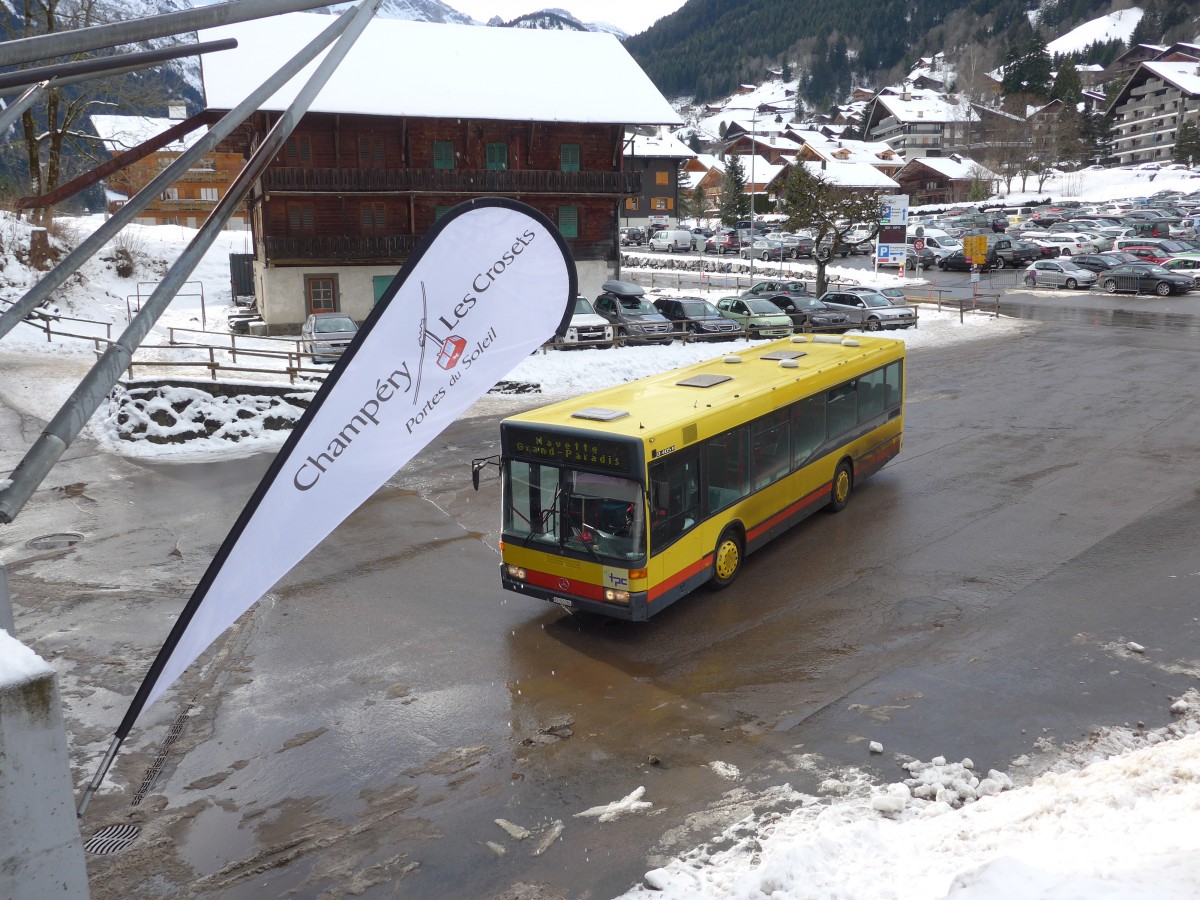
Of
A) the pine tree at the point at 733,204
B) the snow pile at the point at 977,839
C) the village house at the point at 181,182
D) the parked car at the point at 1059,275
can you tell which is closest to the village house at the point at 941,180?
the pine tree at the point at 733,204

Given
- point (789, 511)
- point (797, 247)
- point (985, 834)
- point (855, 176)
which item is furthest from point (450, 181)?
point (855, 176)

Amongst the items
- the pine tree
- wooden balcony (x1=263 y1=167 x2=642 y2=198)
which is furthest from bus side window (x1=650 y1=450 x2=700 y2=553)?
the pine tree

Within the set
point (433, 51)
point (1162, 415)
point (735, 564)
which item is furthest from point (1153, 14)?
point (735, 564)

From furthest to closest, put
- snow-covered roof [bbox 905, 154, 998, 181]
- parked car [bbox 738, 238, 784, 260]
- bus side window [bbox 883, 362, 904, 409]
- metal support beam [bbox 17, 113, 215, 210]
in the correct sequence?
snow-covered roof [bbox 905, 154, 998, 181]
parked car [bbox 738, 238, 784, 260]
bus side window [bbox 883, 362, 904, 409]
metal support beam [bbox 17, 113, 215, 210]

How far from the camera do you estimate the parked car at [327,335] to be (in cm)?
2605

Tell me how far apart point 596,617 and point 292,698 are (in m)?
3.74

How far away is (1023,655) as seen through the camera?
10430 millimetres

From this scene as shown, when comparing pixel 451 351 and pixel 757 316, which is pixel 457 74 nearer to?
pixel 757 316

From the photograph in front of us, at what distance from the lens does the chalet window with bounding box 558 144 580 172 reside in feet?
131

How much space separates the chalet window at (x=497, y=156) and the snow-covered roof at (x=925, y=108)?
114 metres

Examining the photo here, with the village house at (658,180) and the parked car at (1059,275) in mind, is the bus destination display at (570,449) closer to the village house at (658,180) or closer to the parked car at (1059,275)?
the parked car at (1059,275)

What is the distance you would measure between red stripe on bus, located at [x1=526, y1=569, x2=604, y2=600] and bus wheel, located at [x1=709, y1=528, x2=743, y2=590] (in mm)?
1926

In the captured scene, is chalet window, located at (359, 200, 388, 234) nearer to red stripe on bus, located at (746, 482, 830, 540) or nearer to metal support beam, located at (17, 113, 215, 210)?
red stripe on bus, located at (746, 482, 830, 540)

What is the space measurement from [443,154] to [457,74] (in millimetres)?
3576
